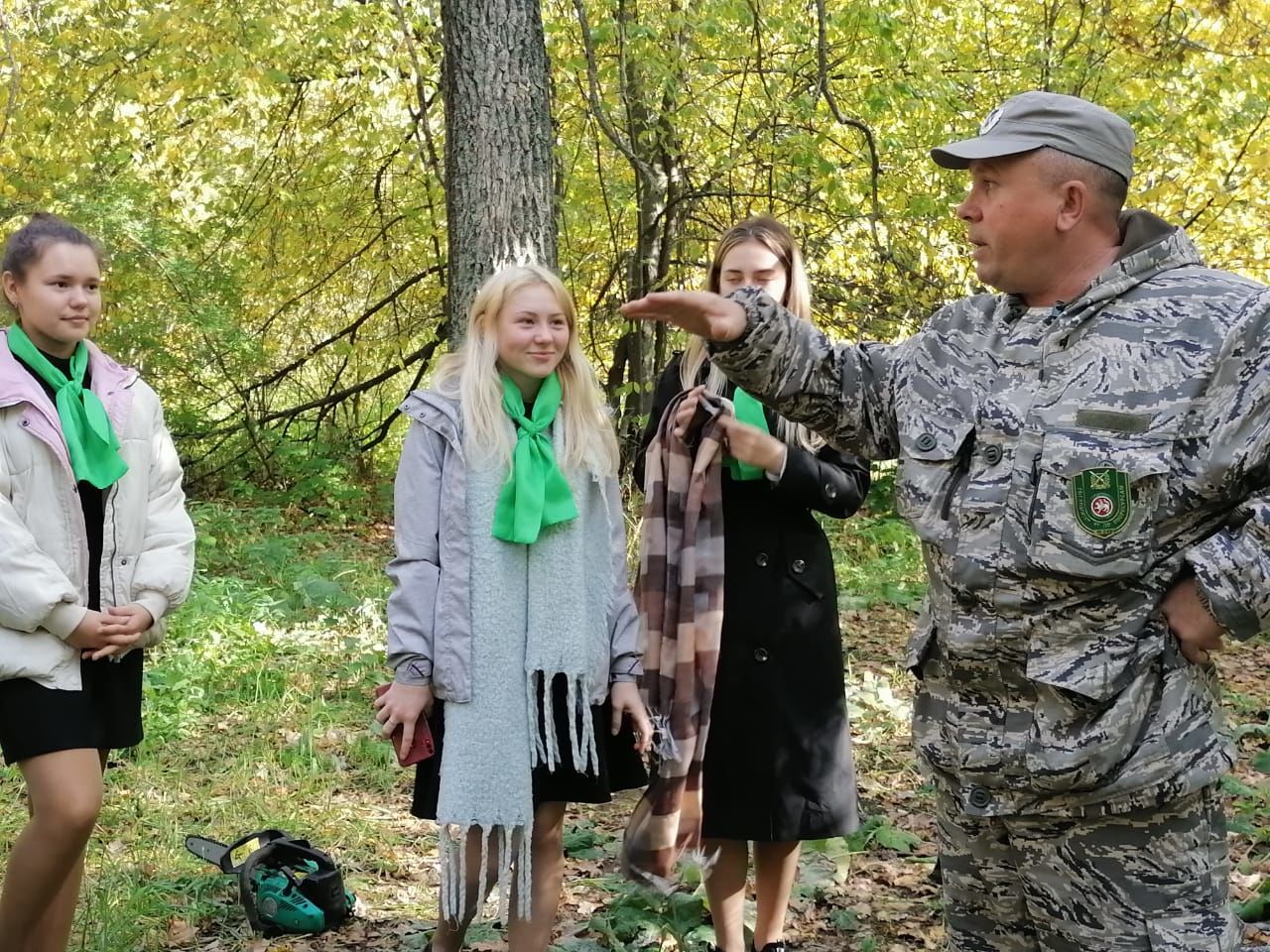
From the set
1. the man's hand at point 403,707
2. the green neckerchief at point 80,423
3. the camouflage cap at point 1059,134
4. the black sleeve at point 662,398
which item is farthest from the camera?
the black sleeve at point 662,398

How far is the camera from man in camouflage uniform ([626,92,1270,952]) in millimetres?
1923

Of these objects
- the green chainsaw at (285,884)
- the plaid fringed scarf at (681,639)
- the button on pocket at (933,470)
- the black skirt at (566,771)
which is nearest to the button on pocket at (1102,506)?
the button on pocket at (933,470)

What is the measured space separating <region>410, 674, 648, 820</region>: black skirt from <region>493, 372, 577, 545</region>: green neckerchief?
40cm

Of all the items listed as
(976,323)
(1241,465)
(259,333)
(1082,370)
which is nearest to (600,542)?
(976,323)

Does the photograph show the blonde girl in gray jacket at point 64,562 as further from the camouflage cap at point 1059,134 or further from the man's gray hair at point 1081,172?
the man's gray hair at point 1081,172

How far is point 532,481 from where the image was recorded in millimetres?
2895

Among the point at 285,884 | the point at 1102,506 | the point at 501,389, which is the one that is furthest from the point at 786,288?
the point at 285,884

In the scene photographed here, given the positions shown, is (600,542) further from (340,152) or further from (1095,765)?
(340,152)

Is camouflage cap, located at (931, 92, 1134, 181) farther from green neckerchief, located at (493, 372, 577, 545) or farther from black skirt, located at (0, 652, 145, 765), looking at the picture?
black skirt, located at (0, 652, 145, 765)

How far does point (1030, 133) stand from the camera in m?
2.05

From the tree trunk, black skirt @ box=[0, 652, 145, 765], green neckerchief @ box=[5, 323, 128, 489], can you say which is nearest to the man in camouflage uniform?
green neckerchief @ box=[5, 323, 128, 489]

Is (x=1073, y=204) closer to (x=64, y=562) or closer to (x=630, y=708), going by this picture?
(x=630, y=708)

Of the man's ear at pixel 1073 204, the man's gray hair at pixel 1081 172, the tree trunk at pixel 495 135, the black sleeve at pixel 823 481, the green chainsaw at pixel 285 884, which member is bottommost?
the green chainsaw at pixel 285 884

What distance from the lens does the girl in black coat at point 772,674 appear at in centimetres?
313
